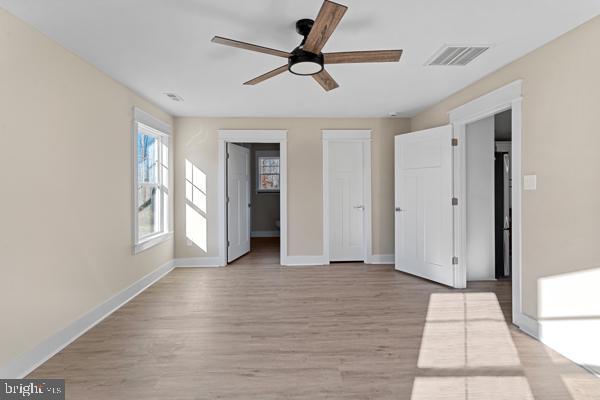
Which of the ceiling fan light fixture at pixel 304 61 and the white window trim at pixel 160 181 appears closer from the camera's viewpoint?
the ceiling fan light fixture at pixel 304 61

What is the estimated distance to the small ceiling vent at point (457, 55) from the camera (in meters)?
2.66

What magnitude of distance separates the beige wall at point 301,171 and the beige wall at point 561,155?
242 centimetres

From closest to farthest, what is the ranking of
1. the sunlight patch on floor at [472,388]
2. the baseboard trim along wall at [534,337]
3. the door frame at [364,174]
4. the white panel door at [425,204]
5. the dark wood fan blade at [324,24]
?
the dark wood fan blade at [324,24]
the sunlight patch on floor at [472,388]
the baseboard trim along wall at [534,337]
the white panel door at [425,204]
the door frame at [364,174]

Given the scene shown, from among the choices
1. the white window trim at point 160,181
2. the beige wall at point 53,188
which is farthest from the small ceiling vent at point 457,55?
the white window trim at point 160,181

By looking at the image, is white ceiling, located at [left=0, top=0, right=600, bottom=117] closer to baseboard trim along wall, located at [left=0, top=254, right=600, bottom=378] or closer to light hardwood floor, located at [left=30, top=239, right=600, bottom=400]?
baseboard trim along wall, located at [left=0, top=254, right=600, bottom=378]

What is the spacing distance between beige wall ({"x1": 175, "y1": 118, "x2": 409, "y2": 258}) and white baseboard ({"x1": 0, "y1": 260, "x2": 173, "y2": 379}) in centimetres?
152

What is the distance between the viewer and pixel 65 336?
2521 mm

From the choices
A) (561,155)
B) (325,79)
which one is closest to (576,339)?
(561,155)

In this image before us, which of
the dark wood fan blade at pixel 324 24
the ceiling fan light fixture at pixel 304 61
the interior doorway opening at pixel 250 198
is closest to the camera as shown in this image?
the dark wood fan blade at pixel 324 24

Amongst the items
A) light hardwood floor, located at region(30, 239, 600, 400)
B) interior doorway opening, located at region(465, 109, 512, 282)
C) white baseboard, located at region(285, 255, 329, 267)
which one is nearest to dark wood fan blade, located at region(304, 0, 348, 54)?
light hardwood floor, located at region(30, 239, 600, 400)

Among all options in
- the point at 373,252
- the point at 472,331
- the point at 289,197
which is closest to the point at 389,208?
the point at 373,252

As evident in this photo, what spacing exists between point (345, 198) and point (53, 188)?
12.6 ft

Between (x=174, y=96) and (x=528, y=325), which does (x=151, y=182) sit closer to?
(x=174, y=96)

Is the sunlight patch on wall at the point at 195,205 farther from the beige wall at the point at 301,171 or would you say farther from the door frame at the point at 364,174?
the door frame at the point at 364,174
